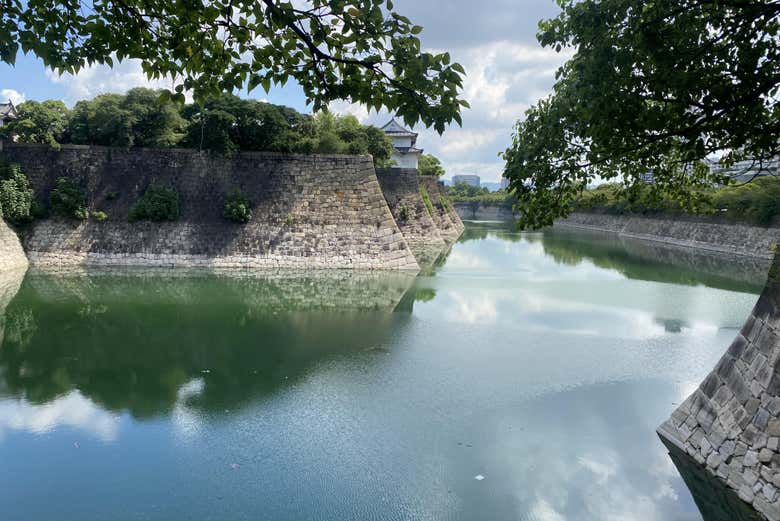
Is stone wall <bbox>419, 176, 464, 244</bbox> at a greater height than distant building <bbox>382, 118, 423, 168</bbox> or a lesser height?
lesser

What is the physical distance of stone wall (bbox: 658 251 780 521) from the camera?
5.51m

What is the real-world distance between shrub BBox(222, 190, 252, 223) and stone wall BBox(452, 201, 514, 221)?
2516 inches

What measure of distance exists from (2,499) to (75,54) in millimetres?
4731

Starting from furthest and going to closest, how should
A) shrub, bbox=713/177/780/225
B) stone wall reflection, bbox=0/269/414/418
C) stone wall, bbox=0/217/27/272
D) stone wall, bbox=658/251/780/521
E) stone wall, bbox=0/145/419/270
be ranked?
shrub, bbox=713/177/780/225
stone wall, bbox=0/145/419/270
stone wall, bbox=0/217/27/272
stone wall reflection, bbox=0/269/414/418
stone wall, bbox=658/251/780/521

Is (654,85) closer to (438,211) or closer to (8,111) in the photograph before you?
(8,111)

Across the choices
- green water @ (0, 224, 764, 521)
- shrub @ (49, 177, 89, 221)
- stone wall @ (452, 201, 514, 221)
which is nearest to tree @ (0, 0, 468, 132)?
green water @ (0, 224, 764, 521)

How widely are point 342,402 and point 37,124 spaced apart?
20836 millimetres

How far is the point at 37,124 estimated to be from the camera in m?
22.4

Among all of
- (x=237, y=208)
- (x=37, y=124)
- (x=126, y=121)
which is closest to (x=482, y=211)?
(x=237, y=208)

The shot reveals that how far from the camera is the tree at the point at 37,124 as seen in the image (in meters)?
22.2

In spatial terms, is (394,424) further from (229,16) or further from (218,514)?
(229,16)

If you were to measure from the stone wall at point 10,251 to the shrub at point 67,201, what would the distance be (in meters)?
1.77

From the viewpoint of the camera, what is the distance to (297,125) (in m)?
24.9

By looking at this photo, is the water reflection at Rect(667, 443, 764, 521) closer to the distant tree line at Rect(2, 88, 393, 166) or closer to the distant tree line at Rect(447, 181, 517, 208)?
the distant tree line at Rect(2, 88, 393, 166)
